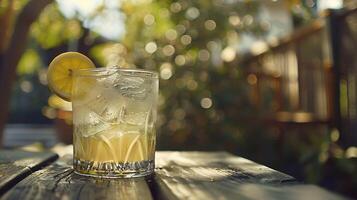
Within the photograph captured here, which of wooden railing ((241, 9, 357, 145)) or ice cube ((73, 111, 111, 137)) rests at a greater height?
wooden railing ((241, 9, 357, 145))

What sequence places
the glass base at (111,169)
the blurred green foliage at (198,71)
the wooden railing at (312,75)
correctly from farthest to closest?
the blurred green foliage at (198,71) → the wooden railing at (312,75) → the glass base at (111,169)

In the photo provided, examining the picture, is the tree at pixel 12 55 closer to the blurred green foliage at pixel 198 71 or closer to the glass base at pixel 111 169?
the blurred green foliage at pixel 198 71

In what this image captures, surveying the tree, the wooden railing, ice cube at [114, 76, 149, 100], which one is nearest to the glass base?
ice cube at [114, 76, 149, 100]

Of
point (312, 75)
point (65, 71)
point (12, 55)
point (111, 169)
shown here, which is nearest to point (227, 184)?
point (111, 169)

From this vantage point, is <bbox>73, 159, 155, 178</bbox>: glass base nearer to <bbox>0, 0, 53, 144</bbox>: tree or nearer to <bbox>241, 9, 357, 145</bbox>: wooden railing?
<bbox>0, 0, 53, 144</bbox>: tree

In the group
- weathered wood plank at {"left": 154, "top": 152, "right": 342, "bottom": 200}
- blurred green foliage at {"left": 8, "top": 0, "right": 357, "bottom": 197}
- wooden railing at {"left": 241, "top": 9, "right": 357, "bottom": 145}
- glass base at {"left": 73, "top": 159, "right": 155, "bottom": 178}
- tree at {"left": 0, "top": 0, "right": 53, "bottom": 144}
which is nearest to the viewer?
weathered wood plank at {"left": 154, "top": 152, "right": 342, "bottom": 200}

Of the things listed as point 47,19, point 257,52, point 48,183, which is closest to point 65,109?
point 47,19

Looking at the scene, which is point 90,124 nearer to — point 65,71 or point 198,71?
point 65,71

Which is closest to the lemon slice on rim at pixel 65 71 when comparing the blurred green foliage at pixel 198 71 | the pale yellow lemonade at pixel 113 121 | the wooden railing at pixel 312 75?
the pale yellow lemonade at pixel 113 121
